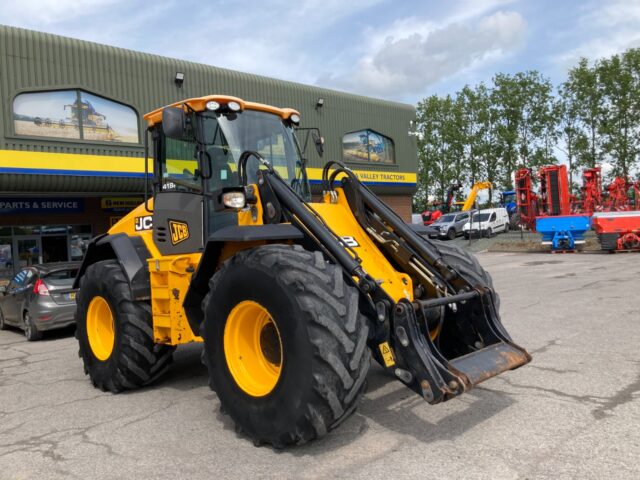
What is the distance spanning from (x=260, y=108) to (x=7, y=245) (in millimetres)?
16386

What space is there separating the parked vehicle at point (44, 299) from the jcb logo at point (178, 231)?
4.91m

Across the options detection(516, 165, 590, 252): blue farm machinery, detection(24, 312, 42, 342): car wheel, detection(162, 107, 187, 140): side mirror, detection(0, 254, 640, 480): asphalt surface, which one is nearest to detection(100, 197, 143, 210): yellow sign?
A: detection(24, 312, 42, 342): car wheel

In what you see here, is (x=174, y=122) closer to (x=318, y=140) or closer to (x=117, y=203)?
(x=318, y=140)

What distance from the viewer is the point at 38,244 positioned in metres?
18.9

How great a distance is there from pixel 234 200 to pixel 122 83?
15872 mm

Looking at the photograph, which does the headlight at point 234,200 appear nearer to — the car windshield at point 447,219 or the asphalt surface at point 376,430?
the asphalt surface at point 376,430

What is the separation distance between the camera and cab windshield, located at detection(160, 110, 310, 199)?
498 cm

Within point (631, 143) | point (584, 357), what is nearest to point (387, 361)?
point (584, 357)

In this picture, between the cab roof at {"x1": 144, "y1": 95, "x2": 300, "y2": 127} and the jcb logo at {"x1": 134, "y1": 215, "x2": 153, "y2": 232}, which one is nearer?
the cab roof at {"x1": 144, "y1": 95, "x2": 300, "y2": 127}

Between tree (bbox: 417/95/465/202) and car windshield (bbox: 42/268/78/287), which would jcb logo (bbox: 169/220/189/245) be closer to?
car windshield (bbox: 42/268/78/287)

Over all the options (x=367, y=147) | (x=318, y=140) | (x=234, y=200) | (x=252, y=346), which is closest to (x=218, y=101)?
(x=234, y=200)

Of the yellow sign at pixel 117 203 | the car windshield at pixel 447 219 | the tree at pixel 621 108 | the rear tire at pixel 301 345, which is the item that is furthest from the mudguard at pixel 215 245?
the tree at pixel 621 108

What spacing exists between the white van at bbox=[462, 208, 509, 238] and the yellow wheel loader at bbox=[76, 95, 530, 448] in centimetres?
3153

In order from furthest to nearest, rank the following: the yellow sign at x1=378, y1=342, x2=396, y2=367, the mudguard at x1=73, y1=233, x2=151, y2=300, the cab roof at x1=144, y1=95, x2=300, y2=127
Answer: the mudguard at x1=73, y1=233, x2=151, y2=300, the cab roof at x1=144, y1=95, x2=300, y2=127, the yellow sign at x1=378, y1=342, x2=396, y2=367
